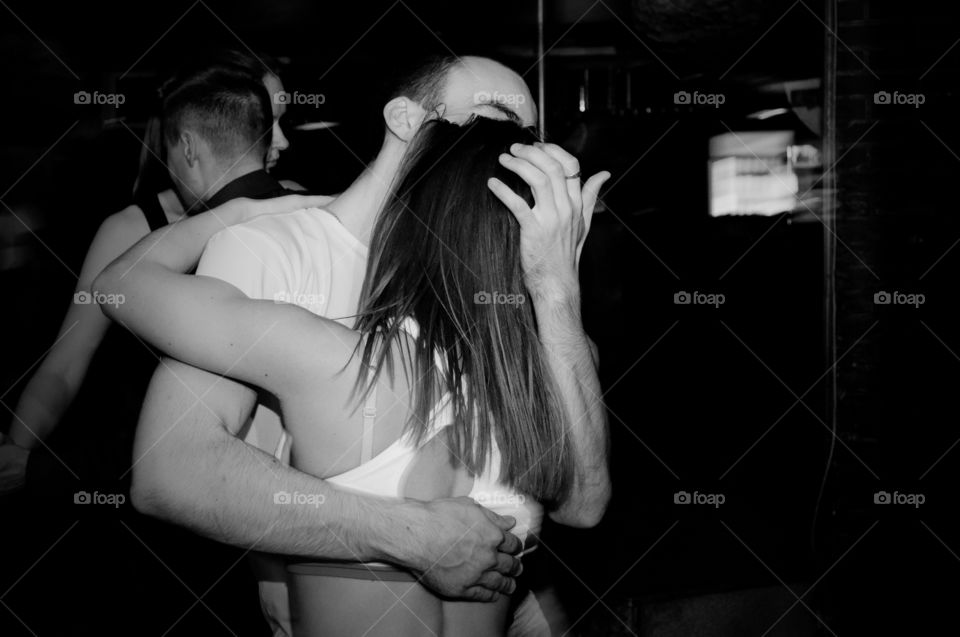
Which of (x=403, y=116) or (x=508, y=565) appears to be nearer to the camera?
(x=508, y=565)

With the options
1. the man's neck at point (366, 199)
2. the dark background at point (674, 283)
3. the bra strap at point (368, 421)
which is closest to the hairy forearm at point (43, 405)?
the dark background at point (674, 283)

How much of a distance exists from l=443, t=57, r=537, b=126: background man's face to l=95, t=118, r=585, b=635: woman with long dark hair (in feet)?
1.08

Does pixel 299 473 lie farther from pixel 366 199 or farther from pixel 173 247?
pixel 366 199

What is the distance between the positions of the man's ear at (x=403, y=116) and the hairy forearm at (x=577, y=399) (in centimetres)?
59

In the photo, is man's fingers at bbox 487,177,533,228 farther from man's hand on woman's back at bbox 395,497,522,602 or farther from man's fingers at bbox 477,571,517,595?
man's fingers at bbox 477,571,517,595

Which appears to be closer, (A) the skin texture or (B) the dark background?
(A) the skin texture

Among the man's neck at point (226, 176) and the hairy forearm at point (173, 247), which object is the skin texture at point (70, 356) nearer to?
the man's neck at point (226, 176)

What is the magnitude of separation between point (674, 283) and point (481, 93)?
2.32 m

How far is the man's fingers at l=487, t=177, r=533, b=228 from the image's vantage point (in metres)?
1.32

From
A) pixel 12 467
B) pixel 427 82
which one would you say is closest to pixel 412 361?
pixel 427 82

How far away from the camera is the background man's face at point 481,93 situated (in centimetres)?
180

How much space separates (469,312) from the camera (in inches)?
53.1

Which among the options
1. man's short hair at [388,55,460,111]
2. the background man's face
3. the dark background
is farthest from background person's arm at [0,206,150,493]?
the background man's face

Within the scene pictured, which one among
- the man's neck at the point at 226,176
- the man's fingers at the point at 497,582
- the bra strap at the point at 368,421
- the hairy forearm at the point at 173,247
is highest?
the man's neck at the point at 226,176
